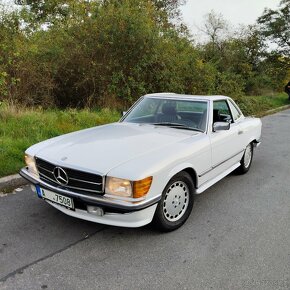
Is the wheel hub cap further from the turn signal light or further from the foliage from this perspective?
the foliage

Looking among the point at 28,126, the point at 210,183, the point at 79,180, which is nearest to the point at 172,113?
the point at 210,183

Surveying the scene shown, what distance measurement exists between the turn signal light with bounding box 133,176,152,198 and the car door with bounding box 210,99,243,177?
134 centimetres

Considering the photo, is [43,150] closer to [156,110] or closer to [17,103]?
[156,110]

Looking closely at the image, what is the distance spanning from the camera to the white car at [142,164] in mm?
2984

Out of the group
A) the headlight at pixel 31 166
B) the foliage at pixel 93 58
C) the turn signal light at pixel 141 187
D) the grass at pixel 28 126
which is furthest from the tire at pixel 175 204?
the foliage at pixel 93 58

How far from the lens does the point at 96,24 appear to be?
935 cm

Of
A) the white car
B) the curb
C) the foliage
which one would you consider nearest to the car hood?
the white car

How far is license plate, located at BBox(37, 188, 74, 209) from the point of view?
10.3ft

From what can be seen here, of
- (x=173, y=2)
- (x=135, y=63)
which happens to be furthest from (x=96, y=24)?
(x=173, y=2)

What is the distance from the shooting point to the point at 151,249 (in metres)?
3.11

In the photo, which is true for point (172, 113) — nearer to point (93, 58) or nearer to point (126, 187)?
point (126, 187)

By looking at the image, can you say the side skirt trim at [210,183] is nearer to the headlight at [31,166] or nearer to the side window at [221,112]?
the side window at [221,112]

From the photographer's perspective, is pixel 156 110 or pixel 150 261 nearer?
pixel 150 261

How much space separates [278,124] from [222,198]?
318 inches
